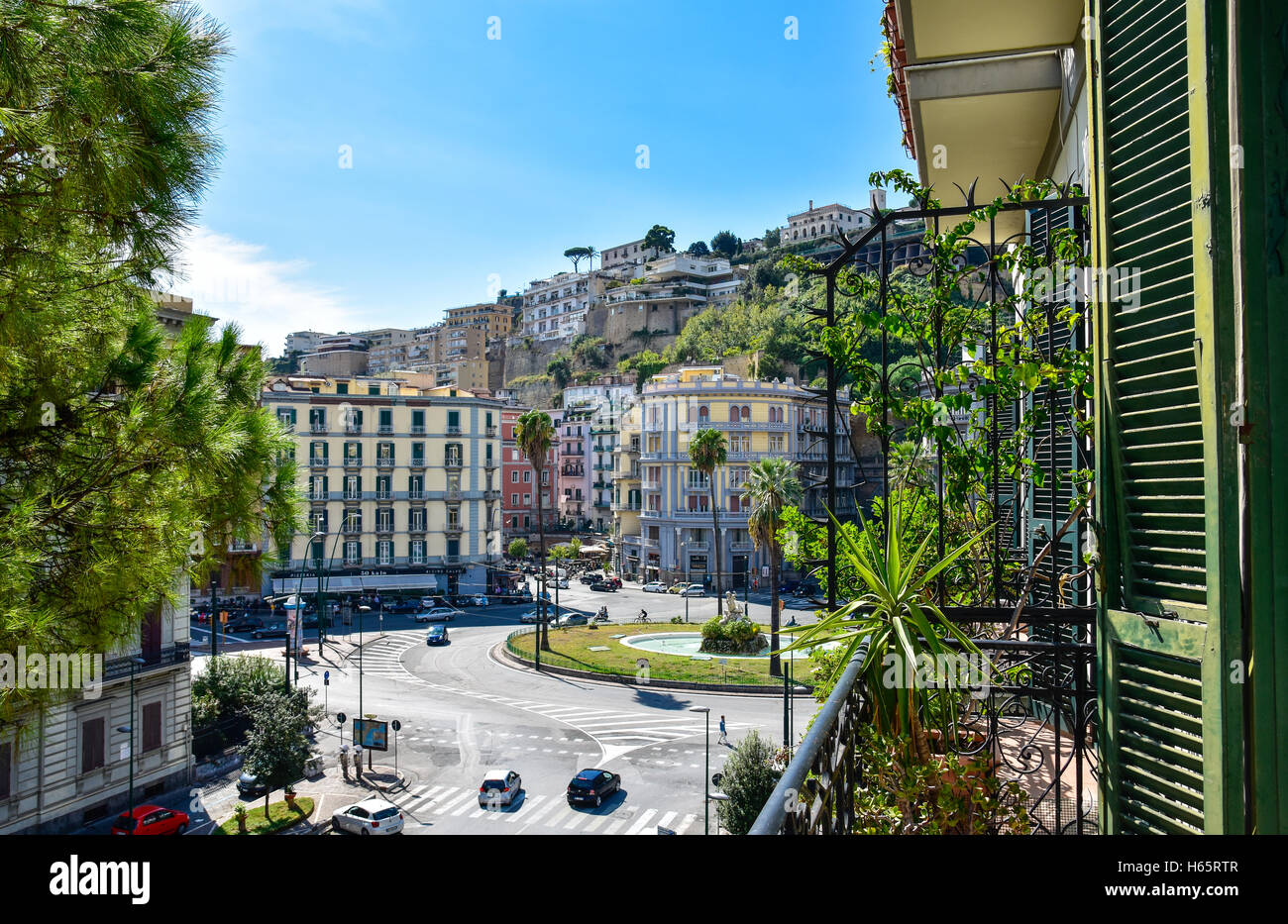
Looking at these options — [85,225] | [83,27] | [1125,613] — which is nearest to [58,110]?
[83,27]

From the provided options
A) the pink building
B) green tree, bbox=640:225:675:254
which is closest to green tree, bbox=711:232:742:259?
green tree, bbox=640:225:675:254

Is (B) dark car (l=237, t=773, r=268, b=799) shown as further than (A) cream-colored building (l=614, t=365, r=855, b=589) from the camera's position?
No

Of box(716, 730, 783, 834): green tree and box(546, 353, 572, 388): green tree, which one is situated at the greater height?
box(546, 353, 572, 388): green tree

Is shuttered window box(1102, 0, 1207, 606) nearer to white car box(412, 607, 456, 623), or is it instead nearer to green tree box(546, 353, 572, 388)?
white car box(412, 607, 456, 623)

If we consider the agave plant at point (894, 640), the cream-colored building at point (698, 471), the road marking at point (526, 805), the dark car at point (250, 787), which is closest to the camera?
the agave plant at point (894, 640)

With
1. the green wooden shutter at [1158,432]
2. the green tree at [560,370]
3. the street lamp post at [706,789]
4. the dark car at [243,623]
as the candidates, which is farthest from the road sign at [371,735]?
the green tree at [560,370]

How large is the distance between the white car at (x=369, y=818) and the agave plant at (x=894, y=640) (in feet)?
58.1

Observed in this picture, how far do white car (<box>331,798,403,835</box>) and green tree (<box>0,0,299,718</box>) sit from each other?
14.1m

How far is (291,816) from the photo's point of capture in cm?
2055

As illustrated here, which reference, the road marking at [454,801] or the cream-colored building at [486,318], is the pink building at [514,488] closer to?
the road marking at [454,801]

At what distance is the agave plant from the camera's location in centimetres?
376

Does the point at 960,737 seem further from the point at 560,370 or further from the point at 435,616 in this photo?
the point at 560,370

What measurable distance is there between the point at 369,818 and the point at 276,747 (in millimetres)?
3248

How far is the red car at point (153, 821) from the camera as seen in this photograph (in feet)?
60.9
